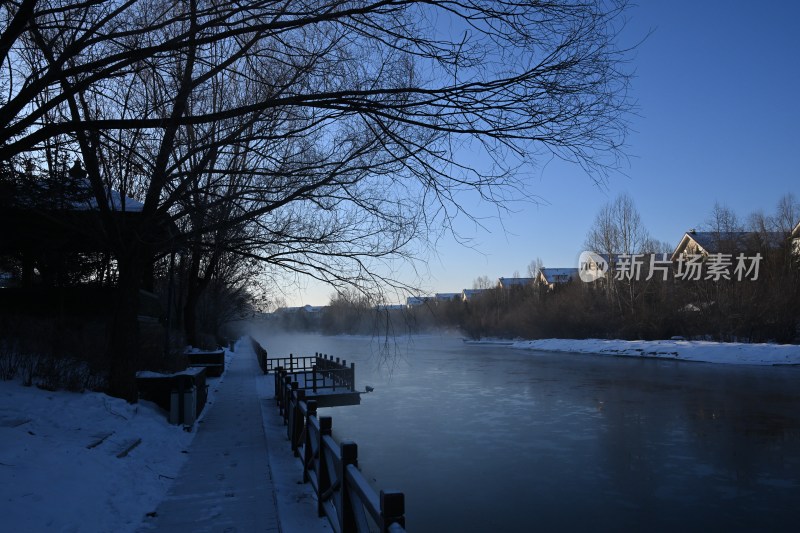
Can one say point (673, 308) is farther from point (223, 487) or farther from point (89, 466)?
point (89, 466)

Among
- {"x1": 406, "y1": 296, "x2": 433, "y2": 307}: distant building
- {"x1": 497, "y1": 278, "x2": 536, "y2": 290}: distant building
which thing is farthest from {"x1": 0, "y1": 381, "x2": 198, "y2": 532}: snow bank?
{"x1": 497, "y1": 278, "x2": 536, "y2": 290}: distant building

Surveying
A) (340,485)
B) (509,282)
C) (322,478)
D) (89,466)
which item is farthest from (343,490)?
(509,282)

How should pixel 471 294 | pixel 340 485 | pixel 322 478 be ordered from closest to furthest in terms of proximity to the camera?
1. pixel 340 485
2. pixel 322 478
3. pixel 471 294

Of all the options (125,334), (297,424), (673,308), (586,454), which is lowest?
(586,454)

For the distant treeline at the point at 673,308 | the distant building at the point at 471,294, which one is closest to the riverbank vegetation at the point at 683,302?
the distant treeline at the point at 673,308

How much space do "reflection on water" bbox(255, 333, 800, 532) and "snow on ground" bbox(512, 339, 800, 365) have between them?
1199cm

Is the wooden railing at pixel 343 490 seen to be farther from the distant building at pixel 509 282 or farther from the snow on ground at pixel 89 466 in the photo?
the distant building at pixel 509 282

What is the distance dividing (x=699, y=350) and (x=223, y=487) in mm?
39936

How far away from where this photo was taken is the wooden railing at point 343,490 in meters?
3.83

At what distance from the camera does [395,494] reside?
12.5ft

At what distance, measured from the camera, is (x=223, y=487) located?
7.36 m

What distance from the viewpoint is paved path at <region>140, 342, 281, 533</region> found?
19.6 ft

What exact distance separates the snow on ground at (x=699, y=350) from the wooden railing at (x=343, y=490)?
1380 inches

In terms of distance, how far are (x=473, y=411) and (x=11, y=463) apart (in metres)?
A: 14.8
